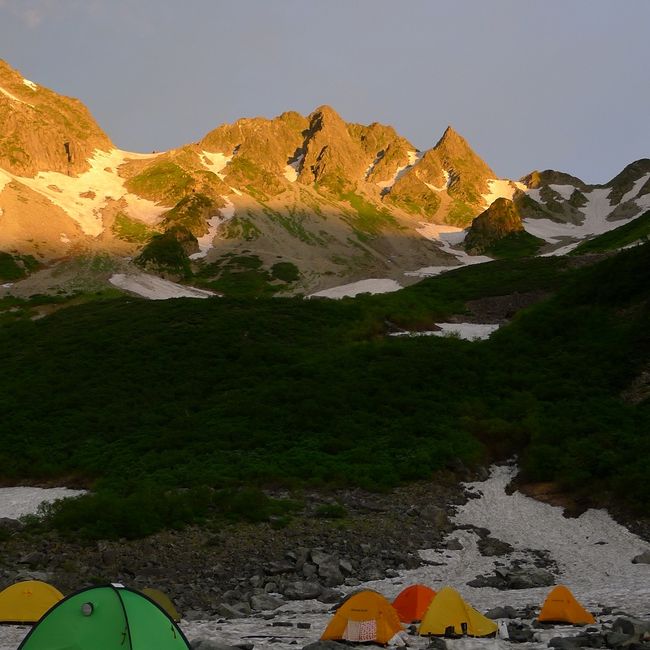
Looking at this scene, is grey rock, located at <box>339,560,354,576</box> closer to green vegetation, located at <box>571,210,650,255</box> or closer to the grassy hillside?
the grassy hillside

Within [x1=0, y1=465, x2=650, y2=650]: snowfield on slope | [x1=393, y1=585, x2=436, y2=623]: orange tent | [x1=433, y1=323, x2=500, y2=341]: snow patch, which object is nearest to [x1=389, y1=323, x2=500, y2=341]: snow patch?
[x1=433, y1=323, x2=500, y2=341]: snow patch

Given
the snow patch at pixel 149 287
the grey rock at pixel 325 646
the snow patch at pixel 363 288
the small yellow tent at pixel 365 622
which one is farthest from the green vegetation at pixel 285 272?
the grey rock at pixel 325 646

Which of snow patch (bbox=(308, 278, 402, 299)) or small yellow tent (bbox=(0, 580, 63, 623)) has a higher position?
snow patch (bbox=(308, 278, 402, 299))

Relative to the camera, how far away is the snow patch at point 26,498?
3025 centimetres

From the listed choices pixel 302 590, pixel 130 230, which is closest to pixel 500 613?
pixel 302 590

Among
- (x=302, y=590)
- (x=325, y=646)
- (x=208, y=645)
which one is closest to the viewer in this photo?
(x=208, y=645)

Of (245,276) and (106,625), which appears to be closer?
(106,625)

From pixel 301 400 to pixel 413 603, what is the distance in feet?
91.7

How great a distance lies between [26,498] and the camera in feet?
109

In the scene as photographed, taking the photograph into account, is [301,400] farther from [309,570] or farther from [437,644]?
[437,644]

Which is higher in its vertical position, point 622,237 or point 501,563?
point 622,237

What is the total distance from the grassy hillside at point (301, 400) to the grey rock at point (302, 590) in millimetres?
7443

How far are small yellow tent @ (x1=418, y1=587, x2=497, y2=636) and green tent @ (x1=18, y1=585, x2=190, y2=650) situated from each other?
20.3ft

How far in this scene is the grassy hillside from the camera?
34125mm
